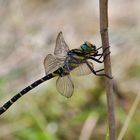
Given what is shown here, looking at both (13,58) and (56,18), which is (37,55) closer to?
(13,58)

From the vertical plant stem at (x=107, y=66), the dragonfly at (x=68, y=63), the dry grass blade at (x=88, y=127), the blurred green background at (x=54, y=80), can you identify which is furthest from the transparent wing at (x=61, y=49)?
the dry grass blade at (x=88, y=127)

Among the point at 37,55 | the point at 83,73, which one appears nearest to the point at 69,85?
the point at 83,73

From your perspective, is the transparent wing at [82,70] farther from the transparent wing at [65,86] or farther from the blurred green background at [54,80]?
the blurred green background at [54,80]

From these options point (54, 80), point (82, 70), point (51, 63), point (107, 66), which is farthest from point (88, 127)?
point (107, 66)

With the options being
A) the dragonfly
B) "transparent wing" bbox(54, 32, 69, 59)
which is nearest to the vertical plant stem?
the dragonfly

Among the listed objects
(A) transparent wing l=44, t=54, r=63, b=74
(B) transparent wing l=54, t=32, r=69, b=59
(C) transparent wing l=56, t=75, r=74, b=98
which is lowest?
(C) transparent wing l=56, t=75, r=74, b=98

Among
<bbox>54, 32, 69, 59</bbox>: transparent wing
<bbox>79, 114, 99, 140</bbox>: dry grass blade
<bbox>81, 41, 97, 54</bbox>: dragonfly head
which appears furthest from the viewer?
<bbox>79, 114, 99, 140</bbox>: dry grass blade

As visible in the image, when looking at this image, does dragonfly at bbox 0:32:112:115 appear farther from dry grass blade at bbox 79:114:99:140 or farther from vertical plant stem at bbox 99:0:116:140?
dry grass blade at bbox 79:114:99:140
